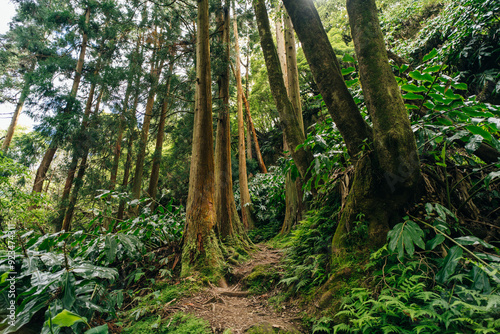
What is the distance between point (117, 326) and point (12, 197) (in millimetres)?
9254

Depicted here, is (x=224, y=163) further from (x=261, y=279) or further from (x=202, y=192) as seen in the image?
(x=261, y=279)

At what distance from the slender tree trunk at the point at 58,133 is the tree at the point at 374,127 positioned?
33.7ft

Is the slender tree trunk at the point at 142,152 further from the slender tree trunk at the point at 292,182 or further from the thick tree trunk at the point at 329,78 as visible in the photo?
the thick tree trunk at the point at 329,78

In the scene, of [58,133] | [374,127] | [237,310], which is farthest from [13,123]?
[374,127]

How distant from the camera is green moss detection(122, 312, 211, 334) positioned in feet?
6.34

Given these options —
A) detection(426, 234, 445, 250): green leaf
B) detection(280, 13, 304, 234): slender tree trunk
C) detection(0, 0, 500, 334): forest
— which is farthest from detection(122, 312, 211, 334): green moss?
detection(280, 13, 304, 234): slender tree trunk

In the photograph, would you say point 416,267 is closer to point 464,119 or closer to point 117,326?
point 464,119

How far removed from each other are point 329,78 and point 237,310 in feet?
8.78

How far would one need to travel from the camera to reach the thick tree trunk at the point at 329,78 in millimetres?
2207

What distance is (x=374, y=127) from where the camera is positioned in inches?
76.2

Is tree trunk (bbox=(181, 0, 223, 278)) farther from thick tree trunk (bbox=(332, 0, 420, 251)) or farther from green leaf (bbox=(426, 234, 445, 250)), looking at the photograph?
green leaf (bbox=(426, 234, 445, 250))

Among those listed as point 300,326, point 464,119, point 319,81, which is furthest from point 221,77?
point 300,326

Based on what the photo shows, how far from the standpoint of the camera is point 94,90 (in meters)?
10.0

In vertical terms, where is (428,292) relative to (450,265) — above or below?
below
